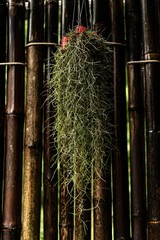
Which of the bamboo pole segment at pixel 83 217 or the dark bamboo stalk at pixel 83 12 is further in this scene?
the dark bamboo stalk at pixel 83 12

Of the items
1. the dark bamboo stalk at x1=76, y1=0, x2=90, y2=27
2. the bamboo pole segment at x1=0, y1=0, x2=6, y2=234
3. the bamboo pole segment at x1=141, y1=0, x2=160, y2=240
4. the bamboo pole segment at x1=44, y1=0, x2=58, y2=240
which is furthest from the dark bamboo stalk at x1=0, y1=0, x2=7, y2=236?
the bamboo pole segment at x1=141, y1=0, x2=160, y2=240

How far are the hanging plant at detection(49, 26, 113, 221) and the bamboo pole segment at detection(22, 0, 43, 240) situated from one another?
0.38 ft

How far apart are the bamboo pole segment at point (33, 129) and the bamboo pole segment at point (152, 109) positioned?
35 cm

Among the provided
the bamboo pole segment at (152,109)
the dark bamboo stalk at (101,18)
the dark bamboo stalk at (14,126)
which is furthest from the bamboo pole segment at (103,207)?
the dark bamboo stalk at (101,18)

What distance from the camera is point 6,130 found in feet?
5.24

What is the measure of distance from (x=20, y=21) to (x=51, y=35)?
0.40ft

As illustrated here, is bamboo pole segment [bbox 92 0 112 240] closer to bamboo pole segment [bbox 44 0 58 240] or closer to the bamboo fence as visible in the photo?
the bamboo fence

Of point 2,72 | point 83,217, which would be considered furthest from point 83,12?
point 83,217

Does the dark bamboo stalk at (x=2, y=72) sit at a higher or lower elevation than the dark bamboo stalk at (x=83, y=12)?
lower

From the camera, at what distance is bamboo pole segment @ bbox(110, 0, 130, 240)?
1520 mm

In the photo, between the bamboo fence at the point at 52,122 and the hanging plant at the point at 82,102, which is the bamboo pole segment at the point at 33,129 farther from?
the hanging plant at the point at 82,102

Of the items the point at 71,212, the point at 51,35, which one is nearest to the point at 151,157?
the point at 71,212

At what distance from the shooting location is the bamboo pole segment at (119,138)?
152 cm

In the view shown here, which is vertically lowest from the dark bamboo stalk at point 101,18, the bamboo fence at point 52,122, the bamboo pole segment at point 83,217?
the bamboo pole segment at point 83,217
